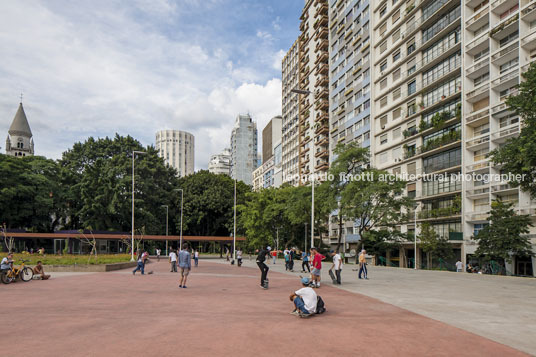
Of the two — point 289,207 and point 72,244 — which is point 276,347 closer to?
point 289,207

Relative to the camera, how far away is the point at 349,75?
64250 millimetres

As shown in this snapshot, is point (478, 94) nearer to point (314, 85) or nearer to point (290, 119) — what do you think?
point (314, 85)

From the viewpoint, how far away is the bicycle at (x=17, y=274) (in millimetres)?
16578

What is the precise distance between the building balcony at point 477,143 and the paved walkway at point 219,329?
31.7 meters

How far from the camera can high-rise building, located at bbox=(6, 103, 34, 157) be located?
10594 cm

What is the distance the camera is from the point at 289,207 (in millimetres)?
47719

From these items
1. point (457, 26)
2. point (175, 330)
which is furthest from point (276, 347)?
point (457, 26)

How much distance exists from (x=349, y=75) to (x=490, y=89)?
2876cm

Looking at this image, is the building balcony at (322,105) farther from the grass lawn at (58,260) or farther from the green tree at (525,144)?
the green tree at (525,144)

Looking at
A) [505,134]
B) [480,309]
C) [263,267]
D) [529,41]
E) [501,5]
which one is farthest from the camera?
[501,5]

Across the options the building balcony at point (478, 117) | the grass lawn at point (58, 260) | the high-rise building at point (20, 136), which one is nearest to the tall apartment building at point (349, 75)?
the building balcony at point (478, 117)

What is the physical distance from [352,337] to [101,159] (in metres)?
58.4

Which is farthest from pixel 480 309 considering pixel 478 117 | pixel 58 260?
pixel 478 117

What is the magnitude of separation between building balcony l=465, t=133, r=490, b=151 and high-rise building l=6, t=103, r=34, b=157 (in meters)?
105
